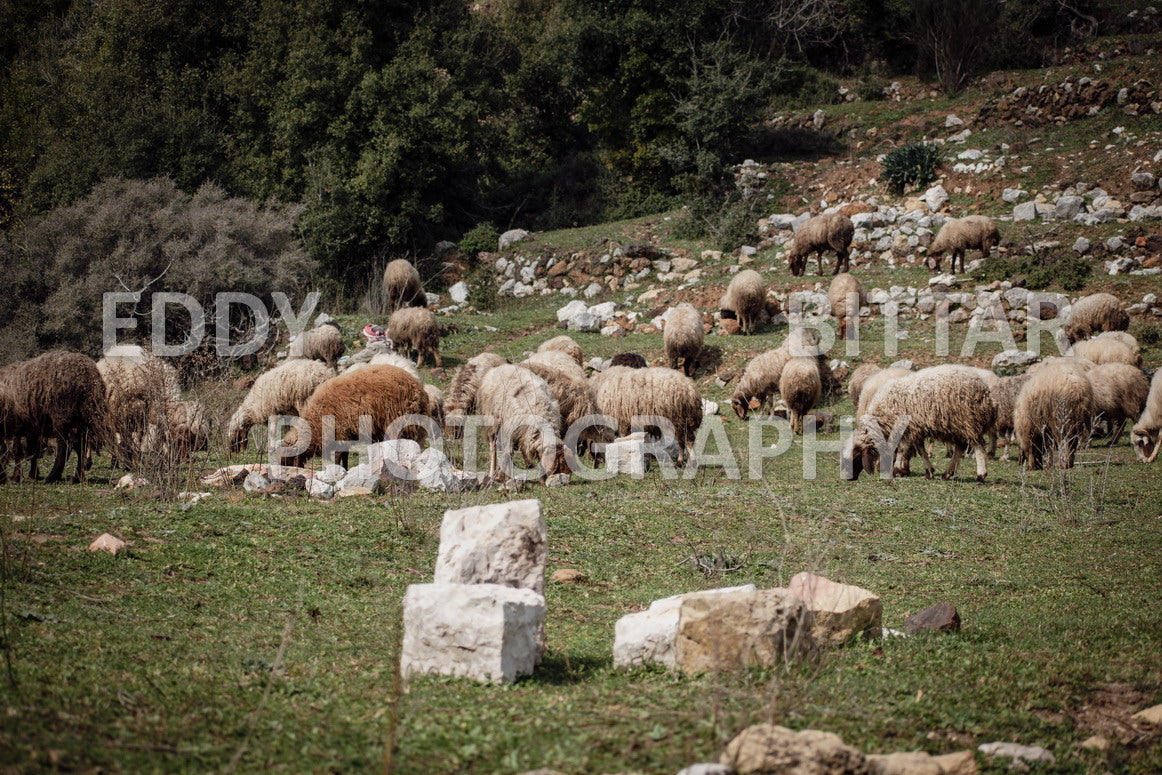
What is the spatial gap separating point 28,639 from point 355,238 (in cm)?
2880

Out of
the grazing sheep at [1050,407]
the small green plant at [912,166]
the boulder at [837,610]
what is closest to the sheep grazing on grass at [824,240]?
the small green plant at [912,166]

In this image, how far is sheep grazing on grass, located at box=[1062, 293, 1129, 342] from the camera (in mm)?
20188

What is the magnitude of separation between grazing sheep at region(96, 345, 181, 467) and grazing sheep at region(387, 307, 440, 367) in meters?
8.18

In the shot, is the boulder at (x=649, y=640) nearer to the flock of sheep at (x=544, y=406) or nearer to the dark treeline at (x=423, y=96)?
the flock of sheep at (x=544, y=406)

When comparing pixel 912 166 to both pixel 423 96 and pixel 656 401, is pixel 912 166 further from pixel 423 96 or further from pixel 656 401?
pixel 656 401

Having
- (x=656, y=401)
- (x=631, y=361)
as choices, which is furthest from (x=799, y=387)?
(x=656, y=401)

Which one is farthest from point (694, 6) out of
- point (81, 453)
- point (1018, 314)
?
point (81, 453)

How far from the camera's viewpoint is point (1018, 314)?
22.0 meters

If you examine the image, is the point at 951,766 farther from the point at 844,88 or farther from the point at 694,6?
the point at 844,88

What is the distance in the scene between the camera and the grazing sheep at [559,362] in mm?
Answer: 15126

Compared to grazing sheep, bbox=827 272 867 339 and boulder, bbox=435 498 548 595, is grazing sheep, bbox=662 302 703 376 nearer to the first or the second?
grazing sheep, bbox=827 272 867 339

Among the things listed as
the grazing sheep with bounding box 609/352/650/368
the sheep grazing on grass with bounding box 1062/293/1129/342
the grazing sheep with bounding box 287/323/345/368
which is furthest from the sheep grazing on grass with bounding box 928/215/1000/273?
the grazing sheep with bounding box 287/323/345/368

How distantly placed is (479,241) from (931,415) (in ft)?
76.2

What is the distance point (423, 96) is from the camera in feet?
108
